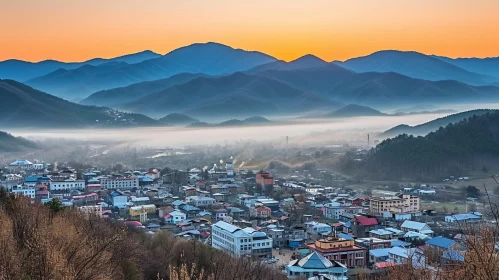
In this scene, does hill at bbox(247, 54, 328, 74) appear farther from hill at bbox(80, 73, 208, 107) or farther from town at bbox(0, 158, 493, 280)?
town at bbox(0, 158, 493, 280)

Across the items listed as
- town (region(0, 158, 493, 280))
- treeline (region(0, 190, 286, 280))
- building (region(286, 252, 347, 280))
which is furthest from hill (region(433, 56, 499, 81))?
treeline (region(0, 190, 286, 280))

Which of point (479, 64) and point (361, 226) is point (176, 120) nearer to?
point (361, 226)

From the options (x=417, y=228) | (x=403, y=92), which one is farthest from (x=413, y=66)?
(x=417, y=228)

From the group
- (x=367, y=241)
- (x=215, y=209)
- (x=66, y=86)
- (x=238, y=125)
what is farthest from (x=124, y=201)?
(x=66, y=86)

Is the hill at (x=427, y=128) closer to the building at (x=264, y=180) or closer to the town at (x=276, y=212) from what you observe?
the town at (x=276, y=212)

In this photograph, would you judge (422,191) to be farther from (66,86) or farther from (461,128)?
(66,86)
